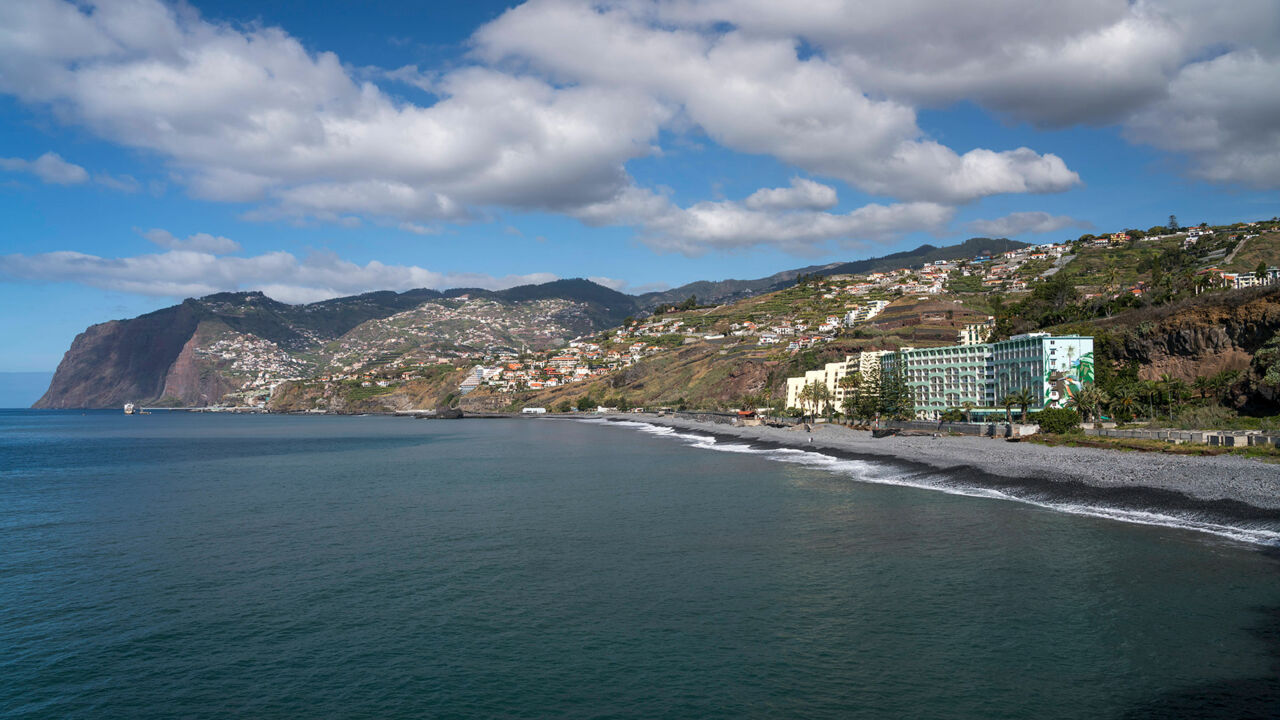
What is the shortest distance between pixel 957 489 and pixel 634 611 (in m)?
26.9

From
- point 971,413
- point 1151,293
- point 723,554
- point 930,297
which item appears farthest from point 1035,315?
point 723,554

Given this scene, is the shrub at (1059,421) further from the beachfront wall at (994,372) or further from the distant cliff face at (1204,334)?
the distant cliff face at (1204,334)

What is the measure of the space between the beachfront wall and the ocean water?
131ft

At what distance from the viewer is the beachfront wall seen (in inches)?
2753

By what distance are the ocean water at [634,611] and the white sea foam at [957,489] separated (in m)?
0.97

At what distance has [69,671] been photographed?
1588cm

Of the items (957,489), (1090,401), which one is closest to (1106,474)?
(957,489)

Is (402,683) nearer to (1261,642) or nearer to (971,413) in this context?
(1261,642)

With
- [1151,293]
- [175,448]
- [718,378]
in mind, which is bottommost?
[175,448]

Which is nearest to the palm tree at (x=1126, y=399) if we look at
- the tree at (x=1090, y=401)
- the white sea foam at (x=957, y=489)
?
the tree at (x=1090, y=401)

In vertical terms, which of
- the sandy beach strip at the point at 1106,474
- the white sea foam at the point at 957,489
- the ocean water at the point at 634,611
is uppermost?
the sandy beach strip at the point at 1106,474

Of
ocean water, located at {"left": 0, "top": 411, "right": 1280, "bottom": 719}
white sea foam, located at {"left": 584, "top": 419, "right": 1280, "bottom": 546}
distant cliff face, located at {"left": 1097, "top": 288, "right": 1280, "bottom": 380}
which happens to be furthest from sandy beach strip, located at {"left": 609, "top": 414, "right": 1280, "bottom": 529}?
distant cliff face, located at {"left": 1097, "top": 288, "right": 1280, "bottom": 380}

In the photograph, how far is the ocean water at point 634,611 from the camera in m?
14.3

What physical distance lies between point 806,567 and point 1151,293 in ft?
307
